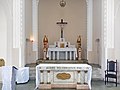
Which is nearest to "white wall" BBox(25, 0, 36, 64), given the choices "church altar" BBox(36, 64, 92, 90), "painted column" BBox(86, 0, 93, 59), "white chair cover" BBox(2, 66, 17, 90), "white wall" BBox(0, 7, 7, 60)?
"white wall" BBox(0, 7, 7, 60)

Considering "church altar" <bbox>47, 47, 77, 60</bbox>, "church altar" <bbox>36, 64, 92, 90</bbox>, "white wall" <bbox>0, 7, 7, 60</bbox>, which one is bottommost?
"church altar" <bbox>36, 64, 92, 90</bbox>

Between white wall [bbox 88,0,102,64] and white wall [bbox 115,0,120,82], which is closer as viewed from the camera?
white wall [bbox 115,0,120,82]

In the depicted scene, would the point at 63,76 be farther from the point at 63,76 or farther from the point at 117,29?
the point at 117,29

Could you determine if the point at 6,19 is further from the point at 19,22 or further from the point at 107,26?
the point at 107,26

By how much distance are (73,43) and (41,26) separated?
2.02 meters

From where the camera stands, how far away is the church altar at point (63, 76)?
9062 mm

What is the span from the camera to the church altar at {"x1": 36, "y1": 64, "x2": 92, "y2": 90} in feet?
29.7

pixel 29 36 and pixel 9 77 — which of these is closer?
pixel 9 77

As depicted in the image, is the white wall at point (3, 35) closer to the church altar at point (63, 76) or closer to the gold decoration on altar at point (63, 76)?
the church altar at point (63, 76)

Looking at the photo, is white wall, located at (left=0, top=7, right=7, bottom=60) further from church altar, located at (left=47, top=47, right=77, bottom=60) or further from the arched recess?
the arched recess

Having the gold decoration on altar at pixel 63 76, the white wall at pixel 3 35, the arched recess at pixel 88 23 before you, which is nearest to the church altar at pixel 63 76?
the gold decoration on altar at pixel 63 76

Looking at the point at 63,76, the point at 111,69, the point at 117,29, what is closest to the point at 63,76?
the point at 63,76

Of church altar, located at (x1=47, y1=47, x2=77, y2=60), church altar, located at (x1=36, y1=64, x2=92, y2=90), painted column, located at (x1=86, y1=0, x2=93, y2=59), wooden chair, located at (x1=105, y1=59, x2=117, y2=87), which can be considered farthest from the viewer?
painted column, located at (x1=86, y1=0, x2=93, y2=59)

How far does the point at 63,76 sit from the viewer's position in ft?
30.1
